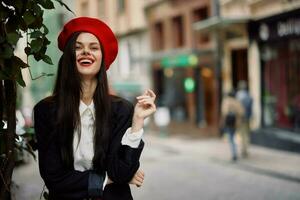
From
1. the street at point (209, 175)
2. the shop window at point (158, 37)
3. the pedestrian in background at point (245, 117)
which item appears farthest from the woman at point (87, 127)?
the shop window at point (158, 37)

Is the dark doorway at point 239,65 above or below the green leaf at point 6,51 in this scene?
below

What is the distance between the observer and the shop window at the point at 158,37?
27.7 meters

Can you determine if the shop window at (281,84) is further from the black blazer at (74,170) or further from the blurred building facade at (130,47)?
the black blazer at (74,170)

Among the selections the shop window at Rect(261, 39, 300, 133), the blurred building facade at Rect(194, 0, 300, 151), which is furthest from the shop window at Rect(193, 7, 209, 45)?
the shop window at Rect(261, 39, 300, 133)

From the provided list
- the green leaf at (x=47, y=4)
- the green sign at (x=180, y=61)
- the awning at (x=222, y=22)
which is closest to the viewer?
the green leaf at (x=47, y=4)

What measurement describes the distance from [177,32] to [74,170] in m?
23.4

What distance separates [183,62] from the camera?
2373cm

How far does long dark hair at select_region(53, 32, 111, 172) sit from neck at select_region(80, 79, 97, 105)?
0.03m

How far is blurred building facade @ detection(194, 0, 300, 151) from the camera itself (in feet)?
55.1

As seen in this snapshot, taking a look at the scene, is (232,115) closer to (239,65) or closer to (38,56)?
(239,65)

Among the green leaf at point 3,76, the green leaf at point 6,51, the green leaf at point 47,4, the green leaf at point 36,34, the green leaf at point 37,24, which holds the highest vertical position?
the green leaf at point 47,4

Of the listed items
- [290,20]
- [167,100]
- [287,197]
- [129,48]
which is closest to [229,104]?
[290,20]

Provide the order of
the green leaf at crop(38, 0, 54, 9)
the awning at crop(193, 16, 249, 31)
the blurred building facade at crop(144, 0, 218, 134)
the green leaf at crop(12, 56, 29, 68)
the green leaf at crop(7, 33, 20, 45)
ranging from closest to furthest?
the green leaf at crop(7, 33, 20, 45) → the green leaf at crop(12, 56, 29, 68) → the green leaf at crop(38, 0, 54, 9) → the awning at crop(193, 16, 249, 31) → the blurred building facade at crop(144, 0, 218, 134)

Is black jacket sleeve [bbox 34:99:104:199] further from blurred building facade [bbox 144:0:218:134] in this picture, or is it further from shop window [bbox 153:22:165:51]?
shop window [bbox 153:22:165:51]
